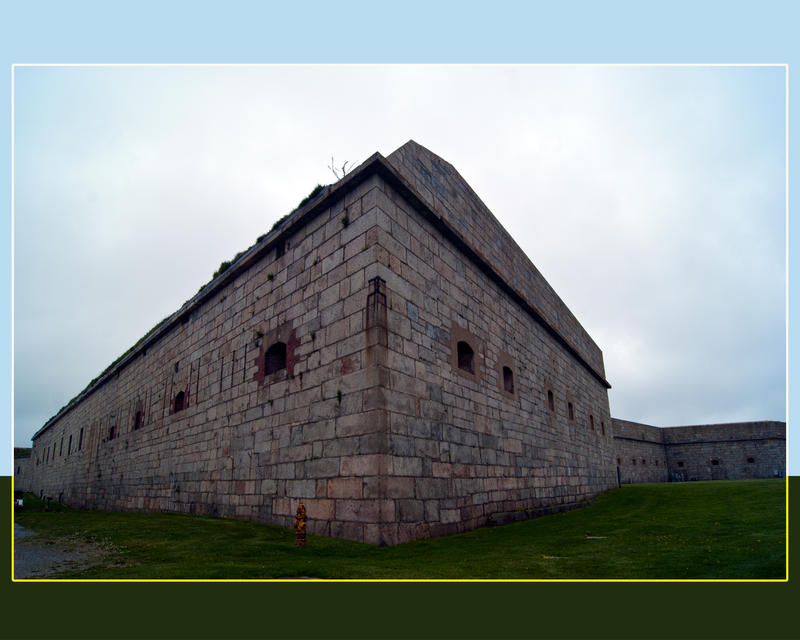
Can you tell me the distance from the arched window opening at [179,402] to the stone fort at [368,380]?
0.07 meters

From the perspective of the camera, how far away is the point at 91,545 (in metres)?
6.40

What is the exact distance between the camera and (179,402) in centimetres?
1238

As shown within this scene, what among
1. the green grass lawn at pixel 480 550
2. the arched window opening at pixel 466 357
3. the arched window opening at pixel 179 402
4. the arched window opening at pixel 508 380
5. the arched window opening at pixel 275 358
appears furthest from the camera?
the arched window opening at pixel 179 402

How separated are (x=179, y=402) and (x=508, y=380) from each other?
327 inches

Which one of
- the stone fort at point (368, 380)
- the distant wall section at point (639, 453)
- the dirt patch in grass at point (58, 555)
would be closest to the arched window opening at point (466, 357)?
the stone fort at point (368, 380)

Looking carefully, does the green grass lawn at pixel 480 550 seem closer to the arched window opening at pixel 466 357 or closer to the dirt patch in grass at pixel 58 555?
the dirt patch in grass at pixel 58 555

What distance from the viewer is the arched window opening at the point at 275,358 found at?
8914 mm

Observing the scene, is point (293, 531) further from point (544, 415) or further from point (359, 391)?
point (544, 415)

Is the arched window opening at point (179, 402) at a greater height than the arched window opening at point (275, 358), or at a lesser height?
lesser

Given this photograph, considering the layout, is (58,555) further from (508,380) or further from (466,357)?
(508,380)

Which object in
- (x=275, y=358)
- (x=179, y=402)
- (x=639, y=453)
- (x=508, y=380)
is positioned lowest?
(x=639, y=453)

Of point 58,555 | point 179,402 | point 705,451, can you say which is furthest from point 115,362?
point 705,451

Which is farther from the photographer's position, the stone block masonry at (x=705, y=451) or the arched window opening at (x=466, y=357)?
the stone block masonry at (x=705, y=451)

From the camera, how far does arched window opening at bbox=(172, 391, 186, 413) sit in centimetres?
1218
